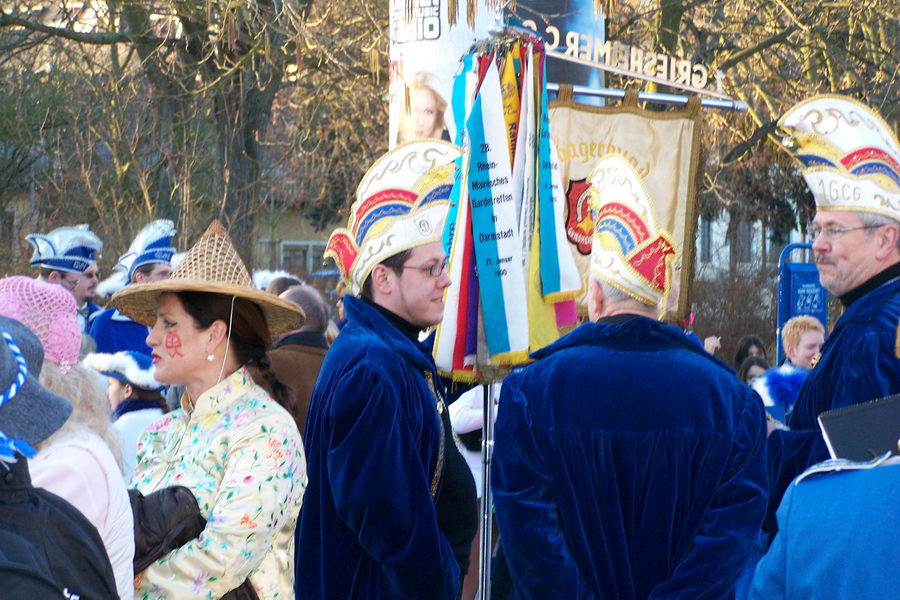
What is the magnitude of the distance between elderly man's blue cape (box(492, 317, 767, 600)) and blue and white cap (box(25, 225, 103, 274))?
4486 mm

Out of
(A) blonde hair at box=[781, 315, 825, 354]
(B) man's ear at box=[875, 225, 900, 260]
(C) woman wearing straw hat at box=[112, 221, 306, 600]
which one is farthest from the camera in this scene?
(A) blonde hair at box=[781, 315, 825, 354]

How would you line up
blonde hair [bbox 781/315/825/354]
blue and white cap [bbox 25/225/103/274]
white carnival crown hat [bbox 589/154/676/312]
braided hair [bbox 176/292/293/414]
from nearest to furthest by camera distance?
braided hair [bbox 176/292/293/414] → white carnival crown hat [bbox 589/154/676/312] → blue and white cap [bbox 25/225/103/274] → blonde hair [bbox 781/315/825/354]

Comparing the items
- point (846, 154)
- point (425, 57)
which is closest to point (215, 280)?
point (846, 154)

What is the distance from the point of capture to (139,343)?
6832 millimetres

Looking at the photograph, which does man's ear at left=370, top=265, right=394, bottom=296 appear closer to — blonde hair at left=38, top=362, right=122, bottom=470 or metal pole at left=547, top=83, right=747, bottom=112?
blonde hair at left=38, top=362, right=122, bottom=470

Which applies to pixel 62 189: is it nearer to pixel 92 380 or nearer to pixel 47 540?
pixel 92 380

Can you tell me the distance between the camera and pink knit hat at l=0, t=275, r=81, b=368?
2924 mm

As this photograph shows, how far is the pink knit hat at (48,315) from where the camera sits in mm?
2924

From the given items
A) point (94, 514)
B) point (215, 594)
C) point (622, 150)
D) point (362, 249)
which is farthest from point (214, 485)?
point (622, 150)

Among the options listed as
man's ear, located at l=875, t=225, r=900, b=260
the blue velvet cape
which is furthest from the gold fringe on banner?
the blue velvet cape

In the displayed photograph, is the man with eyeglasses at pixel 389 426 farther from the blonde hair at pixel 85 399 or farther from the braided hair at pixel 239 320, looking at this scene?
the blonde hair at pixel 85 399

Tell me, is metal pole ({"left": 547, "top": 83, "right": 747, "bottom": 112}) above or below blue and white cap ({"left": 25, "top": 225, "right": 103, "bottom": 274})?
above

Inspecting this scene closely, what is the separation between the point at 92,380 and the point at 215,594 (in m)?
0.66

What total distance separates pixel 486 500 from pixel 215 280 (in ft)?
4.26
